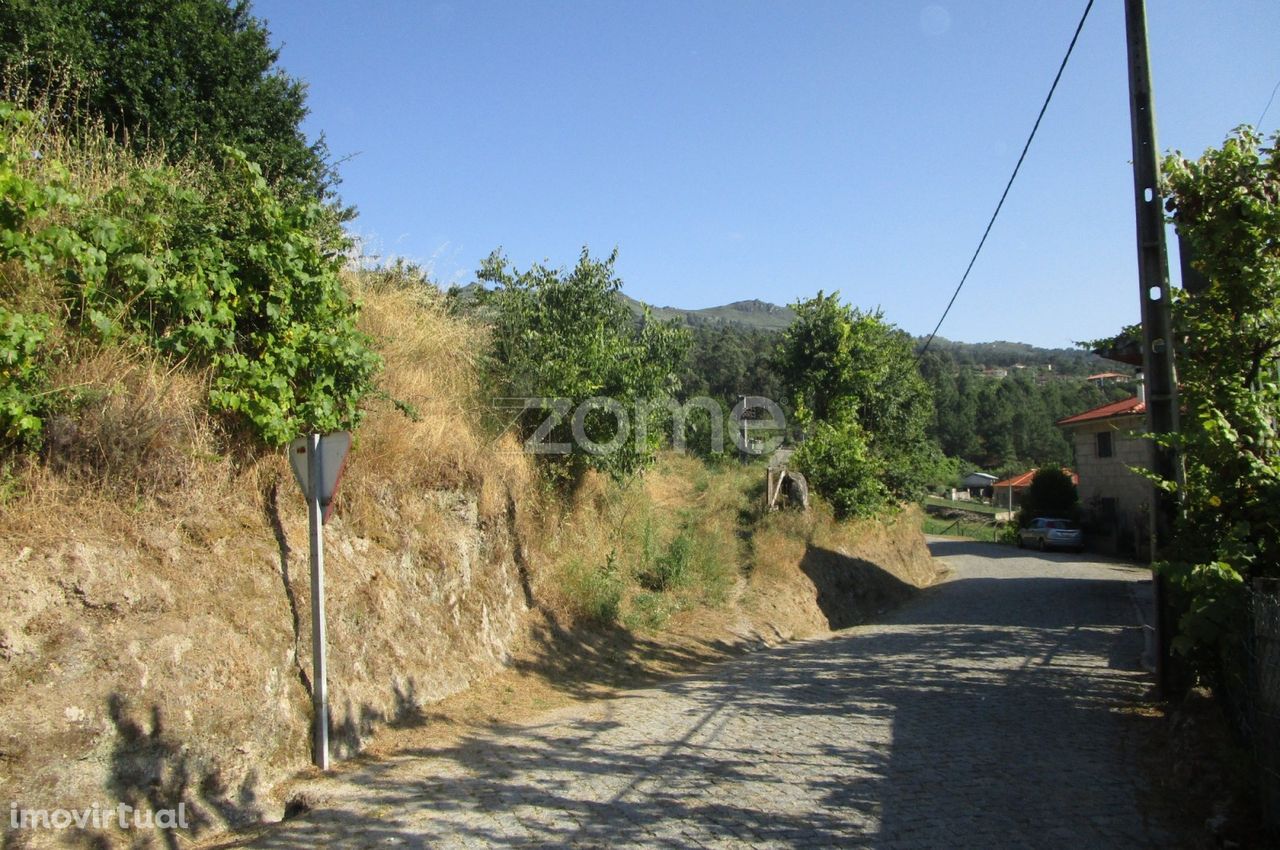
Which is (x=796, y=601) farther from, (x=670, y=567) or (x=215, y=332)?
(x=215, y=332)

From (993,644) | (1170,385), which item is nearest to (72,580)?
(1170,385)

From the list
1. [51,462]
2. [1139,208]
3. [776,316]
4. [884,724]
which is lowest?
[884,724]

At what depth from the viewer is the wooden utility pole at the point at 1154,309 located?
26.7 feet

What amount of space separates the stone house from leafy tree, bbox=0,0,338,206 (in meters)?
31.2

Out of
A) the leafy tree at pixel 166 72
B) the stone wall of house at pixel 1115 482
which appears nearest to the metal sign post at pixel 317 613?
the leafy tree at pixel 166 72

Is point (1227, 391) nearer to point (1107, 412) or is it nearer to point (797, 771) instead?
point (797, 771)

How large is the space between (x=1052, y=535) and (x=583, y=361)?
104 feet

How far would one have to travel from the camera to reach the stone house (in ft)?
111

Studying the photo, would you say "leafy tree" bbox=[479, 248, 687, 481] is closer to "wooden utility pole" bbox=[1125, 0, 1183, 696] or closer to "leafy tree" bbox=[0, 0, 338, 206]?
"leafy tree" bbox=[0, 0, 338, 206]

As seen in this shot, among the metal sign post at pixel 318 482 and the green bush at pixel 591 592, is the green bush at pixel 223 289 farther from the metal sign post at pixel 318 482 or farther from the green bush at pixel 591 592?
the green bush at pixel 591 592

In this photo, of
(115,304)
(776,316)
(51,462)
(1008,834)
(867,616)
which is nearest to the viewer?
Answer: (1008,834)

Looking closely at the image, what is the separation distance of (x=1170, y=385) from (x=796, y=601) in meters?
9.87

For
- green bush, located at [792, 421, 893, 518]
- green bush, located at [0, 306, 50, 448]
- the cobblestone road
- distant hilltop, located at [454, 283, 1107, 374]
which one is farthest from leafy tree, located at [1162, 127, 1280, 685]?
distant hilltop, located at [454, 283, 1107, 374]

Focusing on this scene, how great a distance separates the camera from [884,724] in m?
8.04
